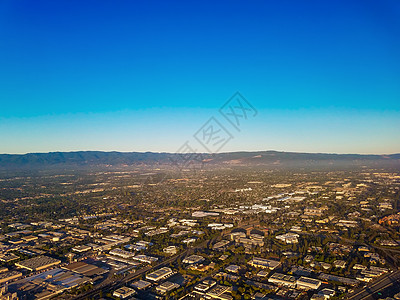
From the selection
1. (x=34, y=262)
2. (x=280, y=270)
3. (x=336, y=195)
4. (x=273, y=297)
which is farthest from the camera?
(x=336, y=195)

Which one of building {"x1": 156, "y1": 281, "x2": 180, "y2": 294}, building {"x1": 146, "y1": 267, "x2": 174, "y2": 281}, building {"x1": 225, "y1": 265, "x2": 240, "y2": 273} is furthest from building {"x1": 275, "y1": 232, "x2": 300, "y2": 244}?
building {"x1": 156, "y1": 281, "x2": 180, "y2": 294}

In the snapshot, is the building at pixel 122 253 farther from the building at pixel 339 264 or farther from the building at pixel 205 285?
the building at pixel 339 264

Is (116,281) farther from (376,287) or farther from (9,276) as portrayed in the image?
(376,287)

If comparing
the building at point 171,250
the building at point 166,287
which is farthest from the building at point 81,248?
the building at point 166,287

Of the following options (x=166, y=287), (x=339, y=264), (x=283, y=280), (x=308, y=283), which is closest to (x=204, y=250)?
(x=166, y=287)

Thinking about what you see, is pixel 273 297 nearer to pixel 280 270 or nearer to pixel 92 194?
pixel 280 270

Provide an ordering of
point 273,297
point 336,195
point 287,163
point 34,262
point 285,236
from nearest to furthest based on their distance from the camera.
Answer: point 273,297 < point 34,262 < point 285,236 < point 336,195 < point 287,163

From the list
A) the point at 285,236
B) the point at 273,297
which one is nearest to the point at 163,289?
the point at 273,297

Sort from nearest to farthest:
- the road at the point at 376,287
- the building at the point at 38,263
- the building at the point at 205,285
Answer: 1. the road at the point at 376,287
2. the building at the point at 205,285
3. the building at the point at 38,263
